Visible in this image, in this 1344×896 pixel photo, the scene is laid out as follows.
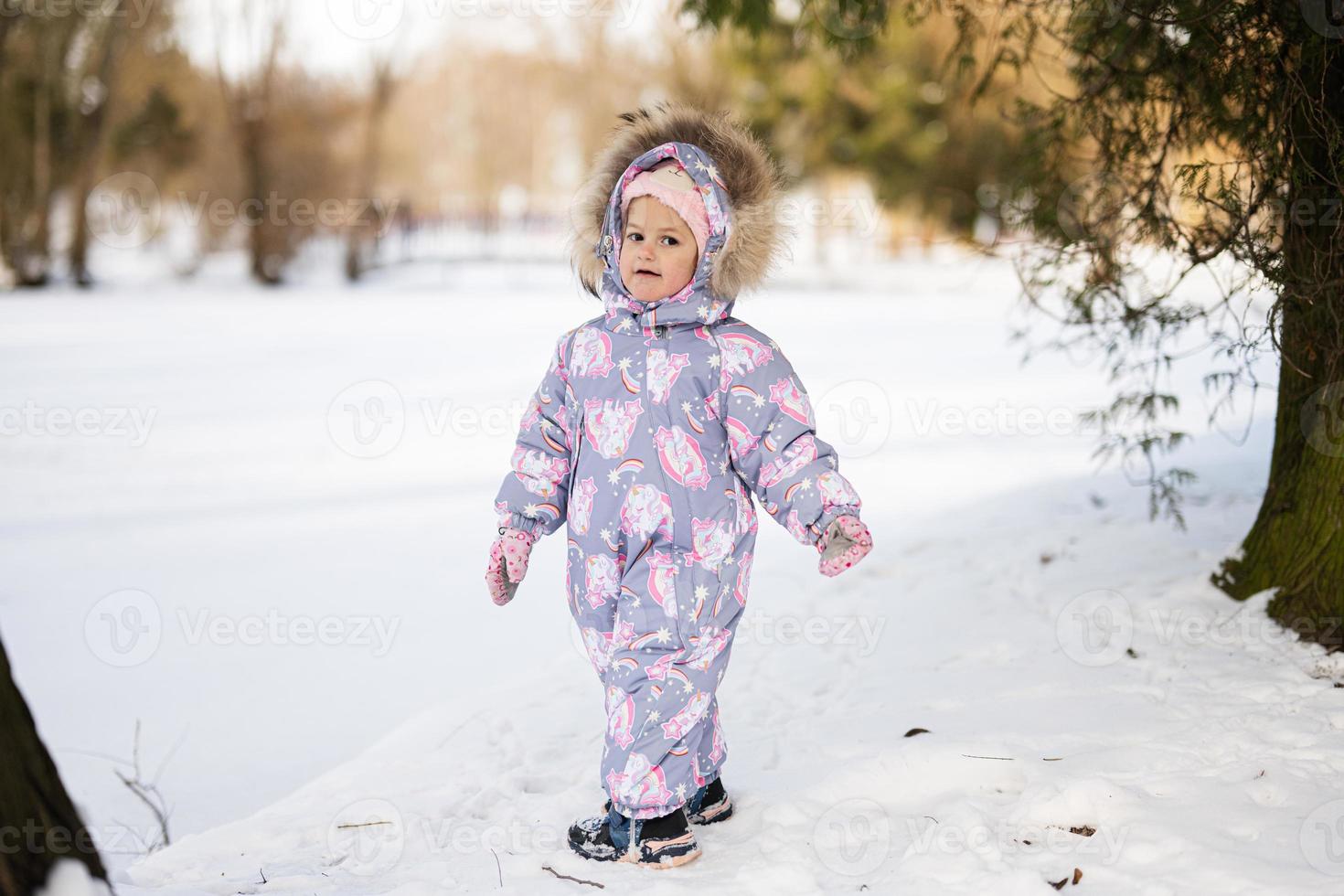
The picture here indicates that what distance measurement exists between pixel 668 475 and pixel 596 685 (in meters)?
1.59

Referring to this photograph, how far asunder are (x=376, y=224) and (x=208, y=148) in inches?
291

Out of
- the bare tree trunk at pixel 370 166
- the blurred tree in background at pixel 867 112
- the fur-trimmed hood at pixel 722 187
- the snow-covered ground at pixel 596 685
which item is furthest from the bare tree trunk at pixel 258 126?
the fur-trimmed hood at pixel 722 187

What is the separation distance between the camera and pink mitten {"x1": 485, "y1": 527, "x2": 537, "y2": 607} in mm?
2590

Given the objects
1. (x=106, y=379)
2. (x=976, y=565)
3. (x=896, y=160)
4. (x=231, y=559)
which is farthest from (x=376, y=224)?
(x=976, y=565)

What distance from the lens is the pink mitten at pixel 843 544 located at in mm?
2299

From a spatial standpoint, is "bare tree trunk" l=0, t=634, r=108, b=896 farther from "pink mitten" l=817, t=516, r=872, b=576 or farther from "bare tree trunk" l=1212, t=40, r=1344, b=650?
"bare tree trunk" l=1212, t=40, r=1344, b=650

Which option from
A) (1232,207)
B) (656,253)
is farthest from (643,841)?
(1232,207)

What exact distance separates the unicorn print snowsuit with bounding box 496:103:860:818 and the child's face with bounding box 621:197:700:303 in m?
0.03

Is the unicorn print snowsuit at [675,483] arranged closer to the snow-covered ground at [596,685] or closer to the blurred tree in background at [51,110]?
the snow-covered ground at [596,685]

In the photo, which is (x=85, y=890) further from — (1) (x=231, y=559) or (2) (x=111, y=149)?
(2) (x=111, y=149)

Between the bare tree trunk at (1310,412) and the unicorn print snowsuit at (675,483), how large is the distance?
1.60 meters

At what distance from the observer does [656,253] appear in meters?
2.48

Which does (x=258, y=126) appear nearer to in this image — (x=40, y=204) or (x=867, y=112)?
(x=40, y=204)

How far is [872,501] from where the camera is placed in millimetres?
6277
